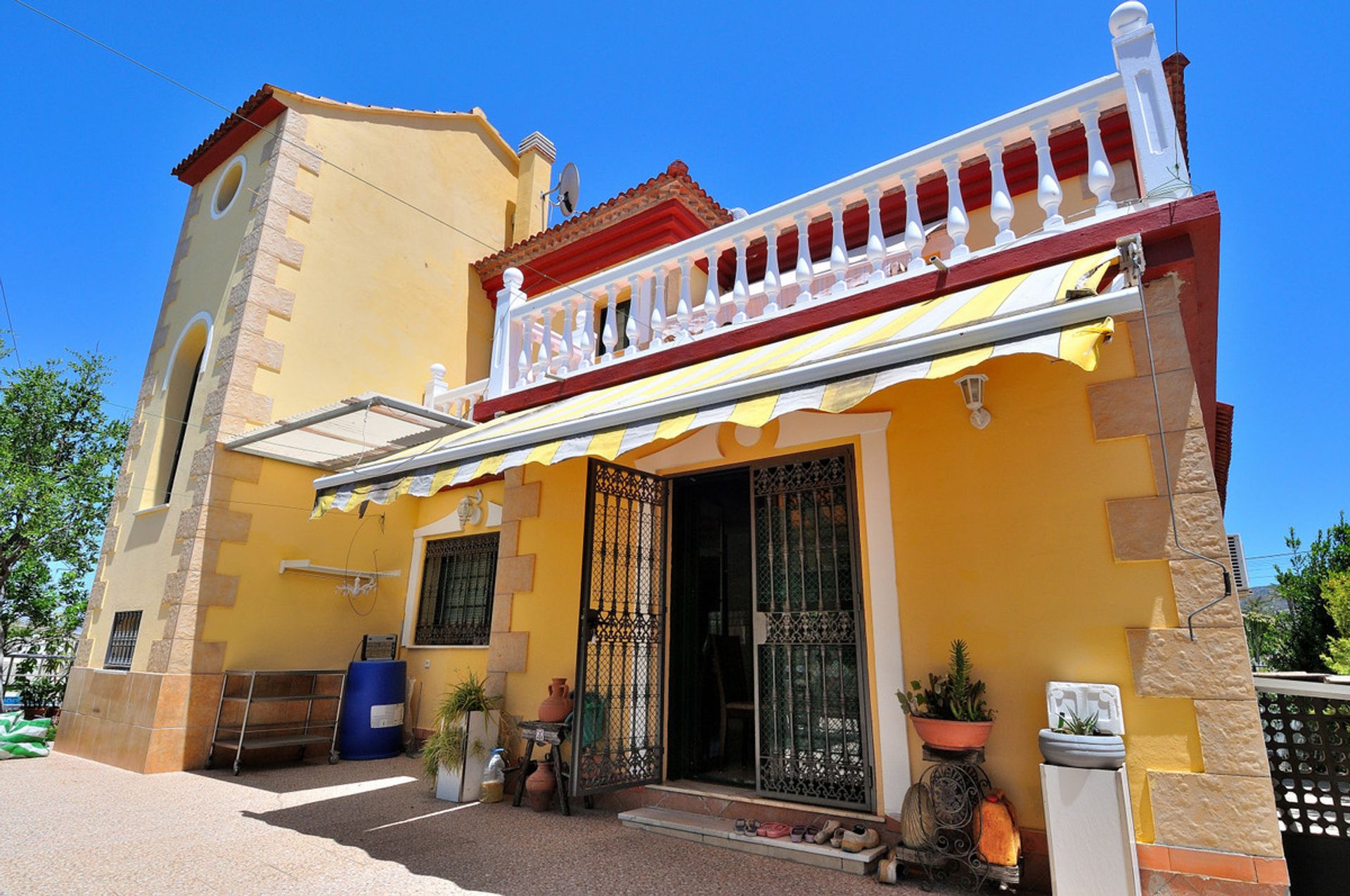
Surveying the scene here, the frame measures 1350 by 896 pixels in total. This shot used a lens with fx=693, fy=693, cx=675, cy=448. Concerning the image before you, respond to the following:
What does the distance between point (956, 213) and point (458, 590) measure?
8.51 m

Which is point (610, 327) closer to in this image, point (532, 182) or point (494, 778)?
point (494, 778)

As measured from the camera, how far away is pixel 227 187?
12.6 meters

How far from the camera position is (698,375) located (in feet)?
19.1

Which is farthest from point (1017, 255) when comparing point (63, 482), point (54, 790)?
point (63, 482)

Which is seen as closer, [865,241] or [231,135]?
[865,241]

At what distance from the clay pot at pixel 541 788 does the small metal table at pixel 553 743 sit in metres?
0.09

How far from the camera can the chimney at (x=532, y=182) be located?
14.9m

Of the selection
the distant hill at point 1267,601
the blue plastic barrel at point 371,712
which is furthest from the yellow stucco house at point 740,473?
the distant hill at point 1267,601

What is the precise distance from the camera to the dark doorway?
7066 mm

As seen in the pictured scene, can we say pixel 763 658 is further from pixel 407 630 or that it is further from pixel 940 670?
pixel 407 630

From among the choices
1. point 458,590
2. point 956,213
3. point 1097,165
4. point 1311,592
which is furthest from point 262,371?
point 1311,592

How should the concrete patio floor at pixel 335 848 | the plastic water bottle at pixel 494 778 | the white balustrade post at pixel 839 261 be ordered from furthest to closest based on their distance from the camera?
the plastic water bottle at pixel 494 778, the white balustrade post at pixel 839 261, the concrete patio floor at pixel 335 848

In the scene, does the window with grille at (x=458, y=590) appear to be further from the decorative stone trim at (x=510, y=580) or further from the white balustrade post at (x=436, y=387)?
the white balustrade post at (x=436, y=387)

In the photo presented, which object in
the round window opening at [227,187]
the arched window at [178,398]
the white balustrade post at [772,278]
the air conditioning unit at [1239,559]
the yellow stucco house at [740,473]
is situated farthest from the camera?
the round window opening at [227,187]
